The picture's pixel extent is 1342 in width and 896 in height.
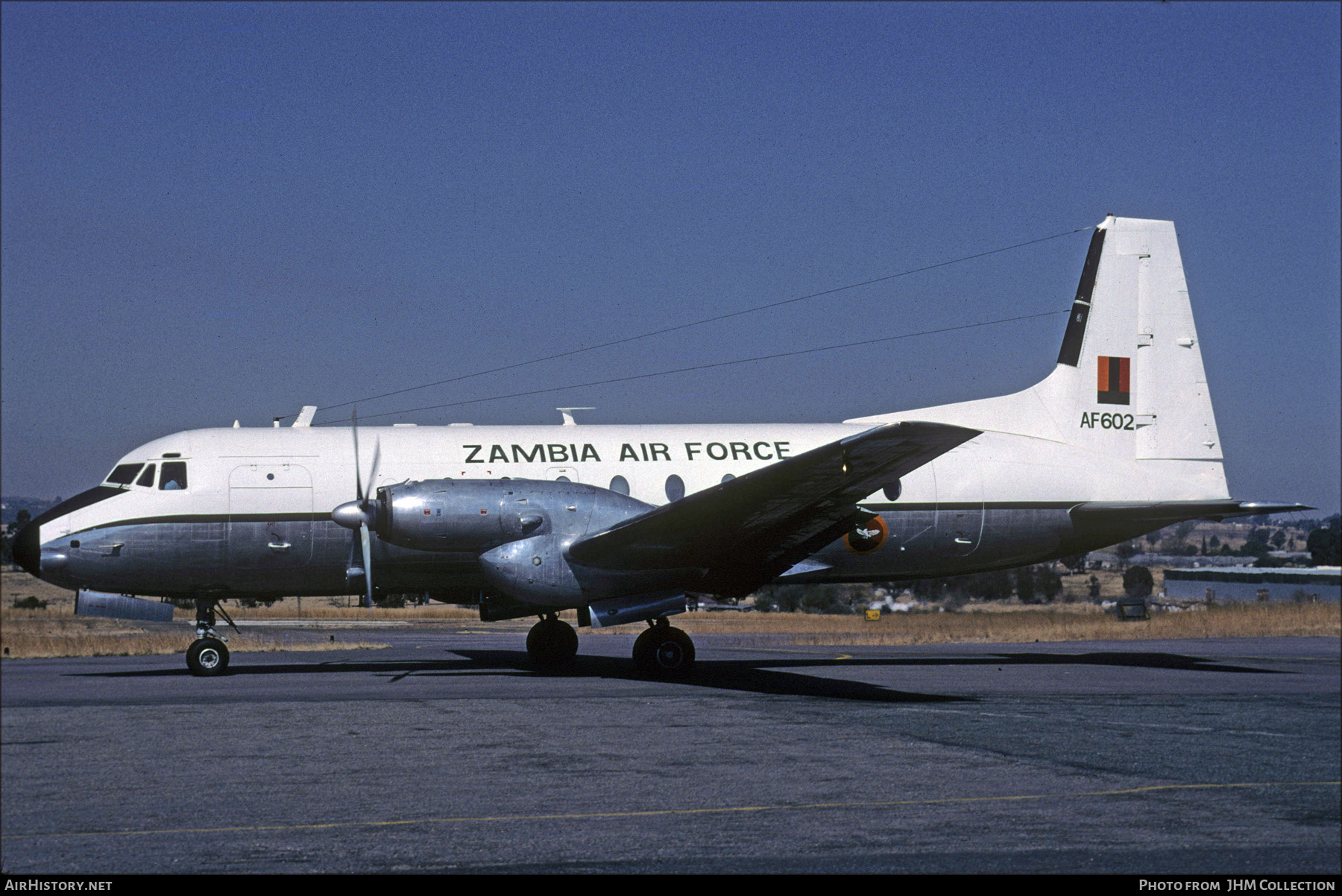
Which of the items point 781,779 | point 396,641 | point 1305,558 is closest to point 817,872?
point 781,779

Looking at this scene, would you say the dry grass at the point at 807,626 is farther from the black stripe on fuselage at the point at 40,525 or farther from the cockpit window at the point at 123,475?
the cockpit window at the point at 123,475

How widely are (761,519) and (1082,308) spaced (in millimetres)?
9998

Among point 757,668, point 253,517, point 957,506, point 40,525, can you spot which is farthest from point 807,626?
point 40,525

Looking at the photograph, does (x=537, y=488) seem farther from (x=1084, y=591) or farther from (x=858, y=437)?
(x=1084, y=591)

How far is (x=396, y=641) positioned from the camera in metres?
30.3

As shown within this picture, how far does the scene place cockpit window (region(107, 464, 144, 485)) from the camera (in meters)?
19.9

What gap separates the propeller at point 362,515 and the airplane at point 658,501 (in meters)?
0.05

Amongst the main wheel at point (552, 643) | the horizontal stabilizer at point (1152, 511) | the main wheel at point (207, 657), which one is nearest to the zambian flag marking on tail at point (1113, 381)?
the horizontal stabilizer at point (1152, 511)

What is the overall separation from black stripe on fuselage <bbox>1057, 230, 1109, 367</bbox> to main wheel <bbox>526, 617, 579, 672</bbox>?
11.6m

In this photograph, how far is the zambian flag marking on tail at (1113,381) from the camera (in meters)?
23.5

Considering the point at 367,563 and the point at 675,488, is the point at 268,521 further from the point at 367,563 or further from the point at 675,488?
the point at 675,488

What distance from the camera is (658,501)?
20.6 m

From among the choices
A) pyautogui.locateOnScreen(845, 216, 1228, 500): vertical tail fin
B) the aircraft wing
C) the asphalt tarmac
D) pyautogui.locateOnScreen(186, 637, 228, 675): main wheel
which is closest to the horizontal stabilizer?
pyautogui.locateOnScreen(845, 216, 1228, 500): vertical tail fin

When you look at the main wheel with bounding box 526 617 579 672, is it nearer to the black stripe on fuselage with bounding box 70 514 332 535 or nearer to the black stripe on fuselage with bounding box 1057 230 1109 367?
the black stripe on fuselage with bounding box 70 514 332 535
